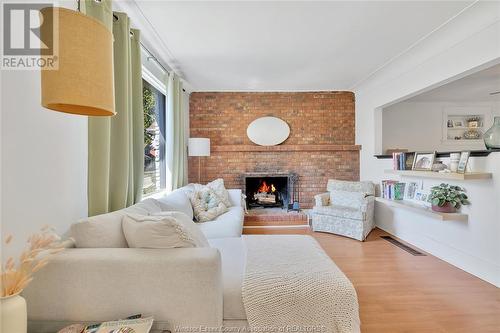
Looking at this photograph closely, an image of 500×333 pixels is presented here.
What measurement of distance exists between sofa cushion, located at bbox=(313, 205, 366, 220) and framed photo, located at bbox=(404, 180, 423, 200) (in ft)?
2.24

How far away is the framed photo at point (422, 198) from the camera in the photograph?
3172 millimetres

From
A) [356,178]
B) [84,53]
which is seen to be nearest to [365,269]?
[356,178]

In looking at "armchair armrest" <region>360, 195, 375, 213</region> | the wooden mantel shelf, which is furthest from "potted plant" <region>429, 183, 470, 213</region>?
the wooden mantel shelf

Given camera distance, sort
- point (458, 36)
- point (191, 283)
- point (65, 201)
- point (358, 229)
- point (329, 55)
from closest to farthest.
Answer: point (191, 283) < point (65, 201) < point (458, 36) < point (329, 55) < point (358, 229)

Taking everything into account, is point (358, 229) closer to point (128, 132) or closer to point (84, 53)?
point (128, 132)

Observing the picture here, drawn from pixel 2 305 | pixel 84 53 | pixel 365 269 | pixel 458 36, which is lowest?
pixel 365 269

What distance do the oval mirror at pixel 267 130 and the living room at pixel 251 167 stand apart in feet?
0.09

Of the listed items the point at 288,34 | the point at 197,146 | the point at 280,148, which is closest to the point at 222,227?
the point at 197,146

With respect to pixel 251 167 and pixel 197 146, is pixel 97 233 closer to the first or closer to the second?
pixel 197 146

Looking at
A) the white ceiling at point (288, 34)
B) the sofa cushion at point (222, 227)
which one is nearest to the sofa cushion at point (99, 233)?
the sofa cushion at point (222, 227)

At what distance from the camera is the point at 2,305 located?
0.87 m

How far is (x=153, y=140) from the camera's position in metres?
3.40

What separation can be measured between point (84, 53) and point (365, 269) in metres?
2.94

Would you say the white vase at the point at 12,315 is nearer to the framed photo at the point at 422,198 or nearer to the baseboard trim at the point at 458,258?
the baseboard trim at the point at 458,258
